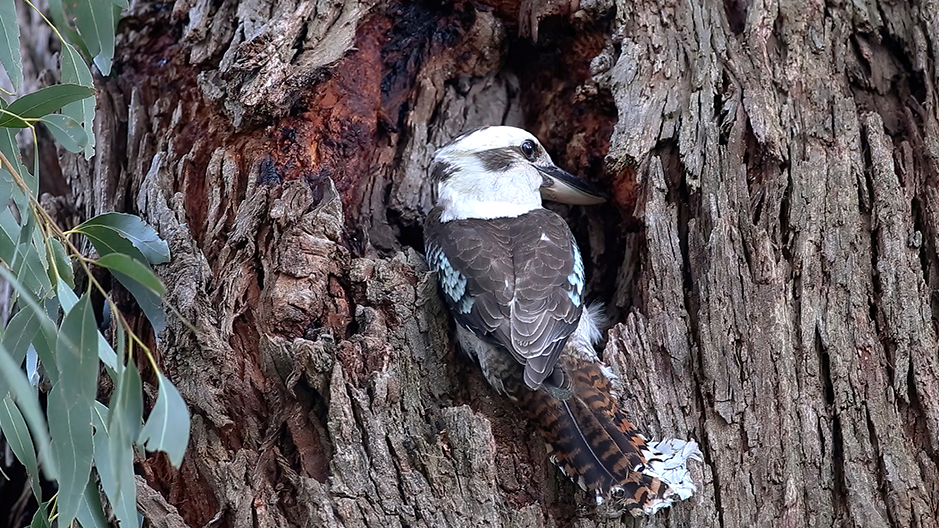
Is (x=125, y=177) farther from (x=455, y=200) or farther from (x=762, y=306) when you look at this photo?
(x=762, y=306)

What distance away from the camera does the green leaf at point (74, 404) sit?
4.98 feet

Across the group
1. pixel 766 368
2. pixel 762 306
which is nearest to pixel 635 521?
pixel 766 368

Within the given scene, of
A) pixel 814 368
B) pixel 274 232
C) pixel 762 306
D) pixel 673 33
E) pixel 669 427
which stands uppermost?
pixel 673 33

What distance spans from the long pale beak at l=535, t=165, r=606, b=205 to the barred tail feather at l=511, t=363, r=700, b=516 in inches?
29.6

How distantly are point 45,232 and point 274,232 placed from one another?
2.81 feet

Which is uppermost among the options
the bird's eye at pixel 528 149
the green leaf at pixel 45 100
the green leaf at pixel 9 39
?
the green leaf at pixel 9 39

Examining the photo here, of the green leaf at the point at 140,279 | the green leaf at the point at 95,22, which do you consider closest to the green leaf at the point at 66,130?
the green leaf at the point at 95,22

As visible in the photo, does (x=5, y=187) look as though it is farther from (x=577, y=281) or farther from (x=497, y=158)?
(x=497, y=158)

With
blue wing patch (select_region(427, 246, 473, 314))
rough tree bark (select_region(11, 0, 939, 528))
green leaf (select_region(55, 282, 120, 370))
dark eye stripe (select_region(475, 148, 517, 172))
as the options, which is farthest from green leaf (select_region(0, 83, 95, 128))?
dark eye stripe (select_region(475, 148, 517, 172))

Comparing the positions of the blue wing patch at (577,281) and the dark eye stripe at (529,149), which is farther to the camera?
the dark eye stripe at (529,149)

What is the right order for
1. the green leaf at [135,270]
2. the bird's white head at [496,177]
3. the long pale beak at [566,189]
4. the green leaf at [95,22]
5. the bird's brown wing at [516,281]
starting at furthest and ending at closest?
the bird's white head at [496,177]
the long pale beak at [566,189]
the bird's brown wing at [516,281]
the green leaf at [95,22]
the green leaf at [135,270]

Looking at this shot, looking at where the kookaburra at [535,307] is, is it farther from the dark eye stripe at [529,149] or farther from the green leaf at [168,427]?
the green leaf at [168,427]

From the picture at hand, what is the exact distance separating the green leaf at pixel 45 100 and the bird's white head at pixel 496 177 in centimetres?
179

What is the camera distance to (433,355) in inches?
105
